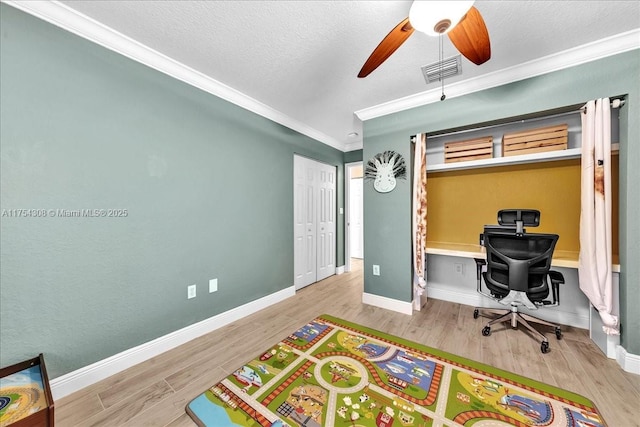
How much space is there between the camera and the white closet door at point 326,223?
13.5 feet

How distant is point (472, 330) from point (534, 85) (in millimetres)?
2405

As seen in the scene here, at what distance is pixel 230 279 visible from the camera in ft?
8.54

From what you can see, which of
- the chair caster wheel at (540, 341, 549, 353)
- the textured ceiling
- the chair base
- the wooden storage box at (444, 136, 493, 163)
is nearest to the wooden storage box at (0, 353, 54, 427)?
the textured ceiling

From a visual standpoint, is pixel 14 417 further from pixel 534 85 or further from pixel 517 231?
pixel 534 85

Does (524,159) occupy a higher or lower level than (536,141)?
lower

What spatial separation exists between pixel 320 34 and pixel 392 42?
0.68m

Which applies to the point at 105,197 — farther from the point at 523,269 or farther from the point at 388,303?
the point at 523,269

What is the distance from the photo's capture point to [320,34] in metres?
1.77

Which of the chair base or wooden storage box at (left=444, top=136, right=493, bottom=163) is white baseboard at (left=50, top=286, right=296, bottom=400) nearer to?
the chair base

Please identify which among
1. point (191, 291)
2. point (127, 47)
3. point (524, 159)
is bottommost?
point (191, 291)

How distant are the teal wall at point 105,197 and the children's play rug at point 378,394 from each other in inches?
37.3

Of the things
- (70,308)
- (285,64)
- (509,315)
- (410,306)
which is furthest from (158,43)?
(509,315)

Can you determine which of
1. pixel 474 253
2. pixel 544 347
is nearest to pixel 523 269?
pixel 474 253

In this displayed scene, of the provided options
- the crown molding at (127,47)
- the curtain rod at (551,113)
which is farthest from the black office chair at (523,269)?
the crown molding at (127,47)
